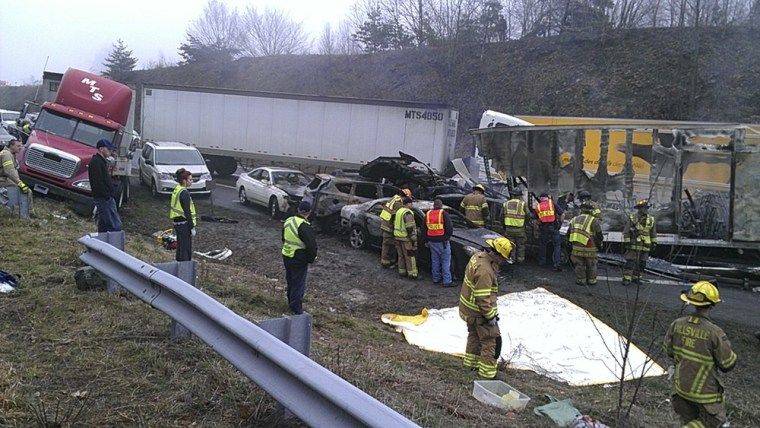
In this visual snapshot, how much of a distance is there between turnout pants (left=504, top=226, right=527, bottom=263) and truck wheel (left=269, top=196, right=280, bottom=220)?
683 centimetres

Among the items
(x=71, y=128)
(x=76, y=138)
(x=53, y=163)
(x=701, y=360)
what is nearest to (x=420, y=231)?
(x=701, y=360)

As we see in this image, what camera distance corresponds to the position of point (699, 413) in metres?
4.99

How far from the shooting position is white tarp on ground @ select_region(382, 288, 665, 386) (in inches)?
278

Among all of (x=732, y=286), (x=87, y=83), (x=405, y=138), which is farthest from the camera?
(x=405, y=138)

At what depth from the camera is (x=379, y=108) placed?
70.6ft

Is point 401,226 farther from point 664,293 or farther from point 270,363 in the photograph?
point 270,363

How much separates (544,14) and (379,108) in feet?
65.8

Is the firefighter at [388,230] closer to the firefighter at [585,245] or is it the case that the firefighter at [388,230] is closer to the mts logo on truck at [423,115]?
the firefighter at [585,245]

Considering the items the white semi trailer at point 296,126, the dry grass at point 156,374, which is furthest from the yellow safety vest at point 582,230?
the white semi trailer at point 296,126

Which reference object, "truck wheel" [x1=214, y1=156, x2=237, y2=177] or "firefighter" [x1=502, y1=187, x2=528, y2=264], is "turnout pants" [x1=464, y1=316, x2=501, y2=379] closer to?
"firefighter" [x1=502, y1=187, x2=528, y2=264]

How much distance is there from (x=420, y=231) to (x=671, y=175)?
5.15 metres

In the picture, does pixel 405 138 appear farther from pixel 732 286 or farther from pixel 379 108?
pixel 732 286

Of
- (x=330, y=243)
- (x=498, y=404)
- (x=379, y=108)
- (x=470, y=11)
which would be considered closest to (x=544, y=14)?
(x=470, y=11)

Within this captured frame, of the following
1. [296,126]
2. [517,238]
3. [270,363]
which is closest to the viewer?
[270,363]
